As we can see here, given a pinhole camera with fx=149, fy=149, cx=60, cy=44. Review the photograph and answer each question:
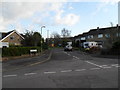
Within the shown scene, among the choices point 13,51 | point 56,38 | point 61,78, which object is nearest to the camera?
point 61,78

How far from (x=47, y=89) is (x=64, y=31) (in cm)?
8232

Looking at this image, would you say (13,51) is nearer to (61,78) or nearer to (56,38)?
(61,78)

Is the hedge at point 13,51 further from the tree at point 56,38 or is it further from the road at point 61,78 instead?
the tree at point 56,38

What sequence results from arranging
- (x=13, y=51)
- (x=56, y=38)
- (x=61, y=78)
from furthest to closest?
(x=56, y=38) < (x=13, y=51) < (x=61, y=78)

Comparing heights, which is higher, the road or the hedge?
the hedge

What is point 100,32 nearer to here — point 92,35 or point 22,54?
point 92,35

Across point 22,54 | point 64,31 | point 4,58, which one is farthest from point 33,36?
point 64,31

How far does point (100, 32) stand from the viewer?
203 feet

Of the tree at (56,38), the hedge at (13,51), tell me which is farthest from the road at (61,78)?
the tree at (56,38)

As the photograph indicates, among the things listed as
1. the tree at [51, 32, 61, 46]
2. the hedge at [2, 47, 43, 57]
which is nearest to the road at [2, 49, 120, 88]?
the hedge at [2, 47, 43, 57]

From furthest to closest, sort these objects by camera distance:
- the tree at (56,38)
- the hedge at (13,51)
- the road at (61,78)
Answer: the tree at (56,38), the hedge at (13,51), the road at (61,78)

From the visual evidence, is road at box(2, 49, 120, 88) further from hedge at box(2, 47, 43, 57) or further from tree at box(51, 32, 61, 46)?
tree at box(51, 32, 61, 46)

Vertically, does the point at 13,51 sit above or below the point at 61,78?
above

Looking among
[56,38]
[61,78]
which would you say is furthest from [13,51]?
[56,38]
